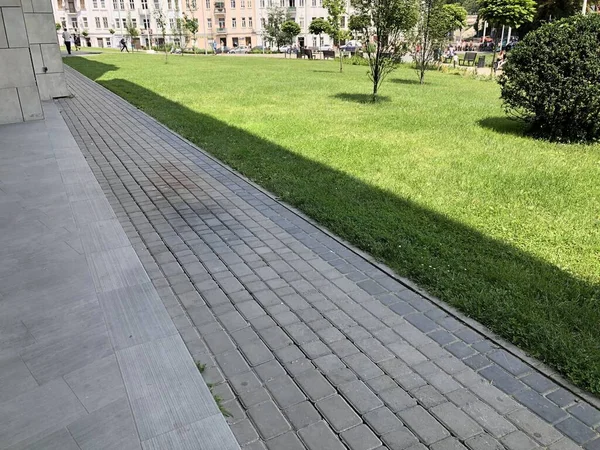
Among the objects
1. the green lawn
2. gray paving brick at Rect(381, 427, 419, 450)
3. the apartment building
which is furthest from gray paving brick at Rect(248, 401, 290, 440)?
the apartment building

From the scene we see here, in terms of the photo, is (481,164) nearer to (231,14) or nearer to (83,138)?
(83,138)

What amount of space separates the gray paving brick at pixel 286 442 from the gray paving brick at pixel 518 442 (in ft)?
3.43

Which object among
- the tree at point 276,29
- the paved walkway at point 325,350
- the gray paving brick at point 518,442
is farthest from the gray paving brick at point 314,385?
the tree at point 276,29

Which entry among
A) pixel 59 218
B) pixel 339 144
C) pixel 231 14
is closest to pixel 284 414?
pixel 59 218

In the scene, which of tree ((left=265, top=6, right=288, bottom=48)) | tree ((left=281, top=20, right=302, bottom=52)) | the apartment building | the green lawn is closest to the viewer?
the green lawn

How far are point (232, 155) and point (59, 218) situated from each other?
11.5ft

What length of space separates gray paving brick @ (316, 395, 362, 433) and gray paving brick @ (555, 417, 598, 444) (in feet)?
3.58

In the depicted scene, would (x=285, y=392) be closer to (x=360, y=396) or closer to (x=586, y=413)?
(x=360, y=396)

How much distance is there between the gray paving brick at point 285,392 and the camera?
9.07 ft

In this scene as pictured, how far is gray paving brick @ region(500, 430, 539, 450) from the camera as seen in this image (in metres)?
2.50

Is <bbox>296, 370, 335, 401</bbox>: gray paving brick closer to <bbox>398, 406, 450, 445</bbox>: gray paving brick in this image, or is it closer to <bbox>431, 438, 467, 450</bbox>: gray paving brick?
<bbox>398, 406, 450, 445</bbox>: gray paving brick

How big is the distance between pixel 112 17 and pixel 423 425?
89336 millimetres

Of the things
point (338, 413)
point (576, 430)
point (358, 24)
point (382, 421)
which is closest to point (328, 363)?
point (338, 413)

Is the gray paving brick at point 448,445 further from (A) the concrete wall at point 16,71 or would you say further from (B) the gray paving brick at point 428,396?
(A) the concrete wall at point 16,71
